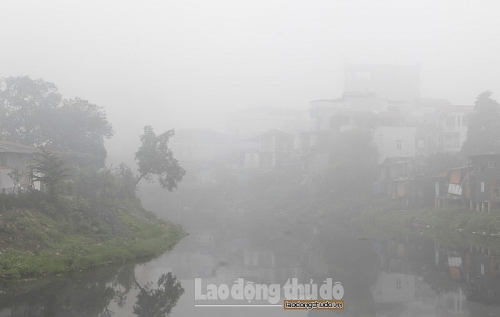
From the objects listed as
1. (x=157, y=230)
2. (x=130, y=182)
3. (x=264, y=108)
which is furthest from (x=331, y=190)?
(x=264, y=108)

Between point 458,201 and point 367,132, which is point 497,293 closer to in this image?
point 458,201

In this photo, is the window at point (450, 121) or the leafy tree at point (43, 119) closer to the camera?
the leafy tree at point (43, 119)

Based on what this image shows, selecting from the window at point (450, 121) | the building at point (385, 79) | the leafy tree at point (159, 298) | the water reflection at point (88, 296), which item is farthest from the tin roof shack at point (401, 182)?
the leafy tree at point (159, 298)

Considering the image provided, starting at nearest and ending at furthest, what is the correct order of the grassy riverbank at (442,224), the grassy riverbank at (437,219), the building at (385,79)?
the grassy riverbank at (442,224) → the grassy riverbank at (437,219) → the building at (385,79)

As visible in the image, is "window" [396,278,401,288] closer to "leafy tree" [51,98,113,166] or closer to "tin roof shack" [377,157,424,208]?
"tin roof shack" [377,157,424,208]

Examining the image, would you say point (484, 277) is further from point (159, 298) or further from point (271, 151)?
point (271, 151)

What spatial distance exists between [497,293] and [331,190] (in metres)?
43.2

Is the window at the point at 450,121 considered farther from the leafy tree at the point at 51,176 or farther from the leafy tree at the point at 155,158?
Result: the leafy tree at the point at 51,176

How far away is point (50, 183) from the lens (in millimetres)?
27000

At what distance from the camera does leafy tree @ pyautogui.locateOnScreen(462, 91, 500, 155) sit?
51031 millimetres

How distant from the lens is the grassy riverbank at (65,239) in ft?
63.4

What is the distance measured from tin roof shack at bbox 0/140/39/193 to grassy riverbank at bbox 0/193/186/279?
3676 millimetres

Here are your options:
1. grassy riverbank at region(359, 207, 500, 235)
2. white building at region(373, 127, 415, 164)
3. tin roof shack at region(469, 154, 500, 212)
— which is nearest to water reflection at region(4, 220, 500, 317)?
grassy riverbank at region(359, 207, 500, 235)

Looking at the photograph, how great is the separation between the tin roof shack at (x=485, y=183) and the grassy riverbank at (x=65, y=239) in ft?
74.1
